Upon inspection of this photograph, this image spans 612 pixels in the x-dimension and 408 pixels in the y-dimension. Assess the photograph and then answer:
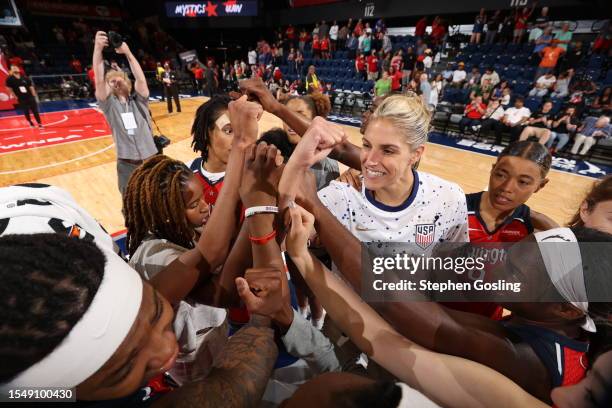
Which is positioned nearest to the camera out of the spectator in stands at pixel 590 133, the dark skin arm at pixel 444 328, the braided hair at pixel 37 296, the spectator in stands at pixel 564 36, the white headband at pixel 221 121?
the braided hair at pixel 37 296

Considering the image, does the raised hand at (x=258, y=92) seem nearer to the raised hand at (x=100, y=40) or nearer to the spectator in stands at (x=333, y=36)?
the raised hand at (x=100, y=40)

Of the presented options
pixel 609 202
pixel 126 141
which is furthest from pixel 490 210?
pixel 126 141

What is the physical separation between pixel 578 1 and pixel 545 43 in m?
2.21

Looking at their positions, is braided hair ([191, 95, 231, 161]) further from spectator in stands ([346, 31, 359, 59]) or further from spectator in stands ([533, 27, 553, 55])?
spectator in stands ([346, 31, 359, 59])

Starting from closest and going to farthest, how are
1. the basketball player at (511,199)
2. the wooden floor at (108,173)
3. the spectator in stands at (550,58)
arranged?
the basketball player at (511,199) → the wooden floor at (108,173) → the spectator in stands at (550,58)

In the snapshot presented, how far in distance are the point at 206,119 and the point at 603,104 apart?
9.72 m

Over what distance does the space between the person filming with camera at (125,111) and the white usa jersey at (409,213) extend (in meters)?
2.80

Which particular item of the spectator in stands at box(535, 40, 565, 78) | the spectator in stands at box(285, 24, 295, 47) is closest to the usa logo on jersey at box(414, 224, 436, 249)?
the spectator in stands at box(535, 40, 565, 78)

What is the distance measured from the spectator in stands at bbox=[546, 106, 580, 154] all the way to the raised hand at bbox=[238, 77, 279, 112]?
8.20m

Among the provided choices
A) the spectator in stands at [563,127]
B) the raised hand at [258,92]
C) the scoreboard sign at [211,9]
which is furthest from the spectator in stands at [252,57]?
the raised hand at [258,92]

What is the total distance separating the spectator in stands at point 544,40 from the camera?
31.2 feet

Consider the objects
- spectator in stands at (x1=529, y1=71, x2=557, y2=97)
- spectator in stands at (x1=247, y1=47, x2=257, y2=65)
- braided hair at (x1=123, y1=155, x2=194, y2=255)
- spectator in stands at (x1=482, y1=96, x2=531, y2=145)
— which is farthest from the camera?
spectator in stands at (x1=247, y1=47, x2=257, y2=65)

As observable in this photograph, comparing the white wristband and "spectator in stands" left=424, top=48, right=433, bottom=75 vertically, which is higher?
"spectator in stands" left=424, top=48, right=433, bottom=75

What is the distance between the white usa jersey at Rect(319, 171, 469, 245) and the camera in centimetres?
172
